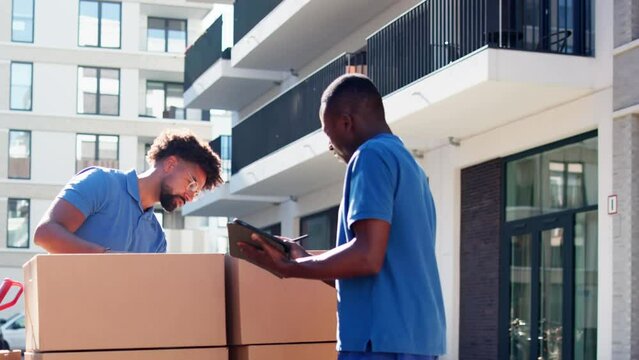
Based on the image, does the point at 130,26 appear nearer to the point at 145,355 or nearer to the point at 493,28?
the point at 493,28

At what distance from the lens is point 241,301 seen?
14.5 feet

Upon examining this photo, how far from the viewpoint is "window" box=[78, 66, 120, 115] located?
4519cm

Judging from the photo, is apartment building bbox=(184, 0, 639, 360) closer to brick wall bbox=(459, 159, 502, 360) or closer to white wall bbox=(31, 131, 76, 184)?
brick wall bbox=(459, 159, 502, 360)

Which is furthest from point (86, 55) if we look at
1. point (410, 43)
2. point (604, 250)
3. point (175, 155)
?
point (175, 155)

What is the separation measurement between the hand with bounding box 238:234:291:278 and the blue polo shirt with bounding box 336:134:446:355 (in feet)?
0.63

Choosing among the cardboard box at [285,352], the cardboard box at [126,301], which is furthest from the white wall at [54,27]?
the cardboard box at [285,352]

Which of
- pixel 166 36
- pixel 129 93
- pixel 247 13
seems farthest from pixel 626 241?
pixel 166 36

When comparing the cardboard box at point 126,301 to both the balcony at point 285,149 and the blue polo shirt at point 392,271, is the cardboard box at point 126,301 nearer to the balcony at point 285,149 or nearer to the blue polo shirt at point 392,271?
the blue polo shirt at point 392,271

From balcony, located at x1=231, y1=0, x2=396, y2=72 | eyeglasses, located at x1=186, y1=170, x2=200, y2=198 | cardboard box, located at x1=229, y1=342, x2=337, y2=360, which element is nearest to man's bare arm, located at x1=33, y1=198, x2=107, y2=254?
eyeglasses, located at x1=186, y1=170, x2=200, y2=198

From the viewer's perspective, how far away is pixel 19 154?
4416 cm

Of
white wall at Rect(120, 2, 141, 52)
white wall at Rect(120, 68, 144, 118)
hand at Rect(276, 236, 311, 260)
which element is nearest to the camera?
hand at Rect(276, 236, 311, 260)

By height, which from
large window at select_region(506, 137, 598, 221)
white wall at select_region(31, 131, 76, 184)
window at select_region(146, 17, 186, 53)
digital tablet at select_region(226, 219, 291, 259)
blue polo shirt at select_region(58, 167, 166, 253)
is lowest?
digital tablet at select_region(226, 219, 291, 259)

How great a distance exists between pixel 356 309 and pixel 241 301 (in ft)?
2.64

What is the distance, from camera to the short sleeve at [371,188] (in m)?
3.61
